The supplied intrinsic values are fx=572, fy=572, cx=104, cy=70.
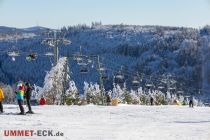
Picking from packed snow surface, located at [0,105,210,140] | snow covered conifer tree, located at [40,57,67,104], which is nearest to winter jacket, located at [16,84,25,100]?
packed snow surface, located at [0,105,210,140]

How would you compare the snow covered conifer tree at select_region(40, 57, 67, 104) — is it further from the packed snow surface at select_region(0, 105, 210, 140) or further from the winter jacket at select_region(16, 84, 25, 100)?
the packed snow surface at select_region(0, 105, 210, 140)

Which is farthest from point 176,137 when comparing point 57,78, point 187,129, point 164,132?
point 57,78

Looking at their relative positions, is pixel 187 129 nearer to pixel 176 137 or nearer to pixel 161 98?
pixel 176 137

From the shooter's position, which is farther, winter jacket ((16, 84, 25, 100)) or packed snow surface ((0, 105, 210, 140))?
winter jacket ((16, 84, 25, 100))

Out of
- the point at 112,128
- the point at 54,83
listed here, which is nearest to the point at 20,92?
the point at 112,128

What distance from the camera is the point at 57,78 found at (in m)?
62.4

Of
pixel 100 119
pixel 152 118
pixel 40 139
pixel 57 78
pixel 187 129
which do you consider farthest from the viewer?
pixel 57 78

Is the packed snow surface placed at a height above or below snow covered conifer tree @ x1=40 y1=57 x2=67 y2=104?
above

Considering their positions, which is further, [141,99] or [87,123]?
[141,99]

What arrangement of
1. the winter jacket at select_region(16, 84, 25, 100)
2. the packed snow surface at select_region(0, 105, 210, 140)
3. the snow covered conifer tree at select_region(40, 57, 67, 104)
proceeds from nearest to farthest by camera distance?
the packed snow surface at select_region(0, 105, 210, 140) < the winter jacket at select_region(16, 84, 25, 100) < the snow covered conifer tree at select_region(40, 57, 67, 104)

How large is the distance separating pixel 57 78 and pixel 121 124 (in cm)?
4003

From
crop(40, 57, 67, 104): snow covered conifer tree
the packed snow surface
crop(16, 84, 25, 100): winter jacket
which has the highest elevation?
crop(16, 84, 25, 100): winter jacket

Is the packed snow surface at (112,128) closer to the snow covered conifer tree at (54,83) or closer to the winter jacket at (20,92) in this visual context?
the winter jacket at (20,92)

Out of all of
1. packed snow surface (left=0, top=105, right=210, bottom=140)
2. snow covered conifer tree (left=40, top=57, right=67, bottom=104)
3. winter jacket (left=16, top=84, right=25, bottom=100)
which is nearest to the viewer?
packed snow surface (left=0, top=105, right=210, bottom=140)
